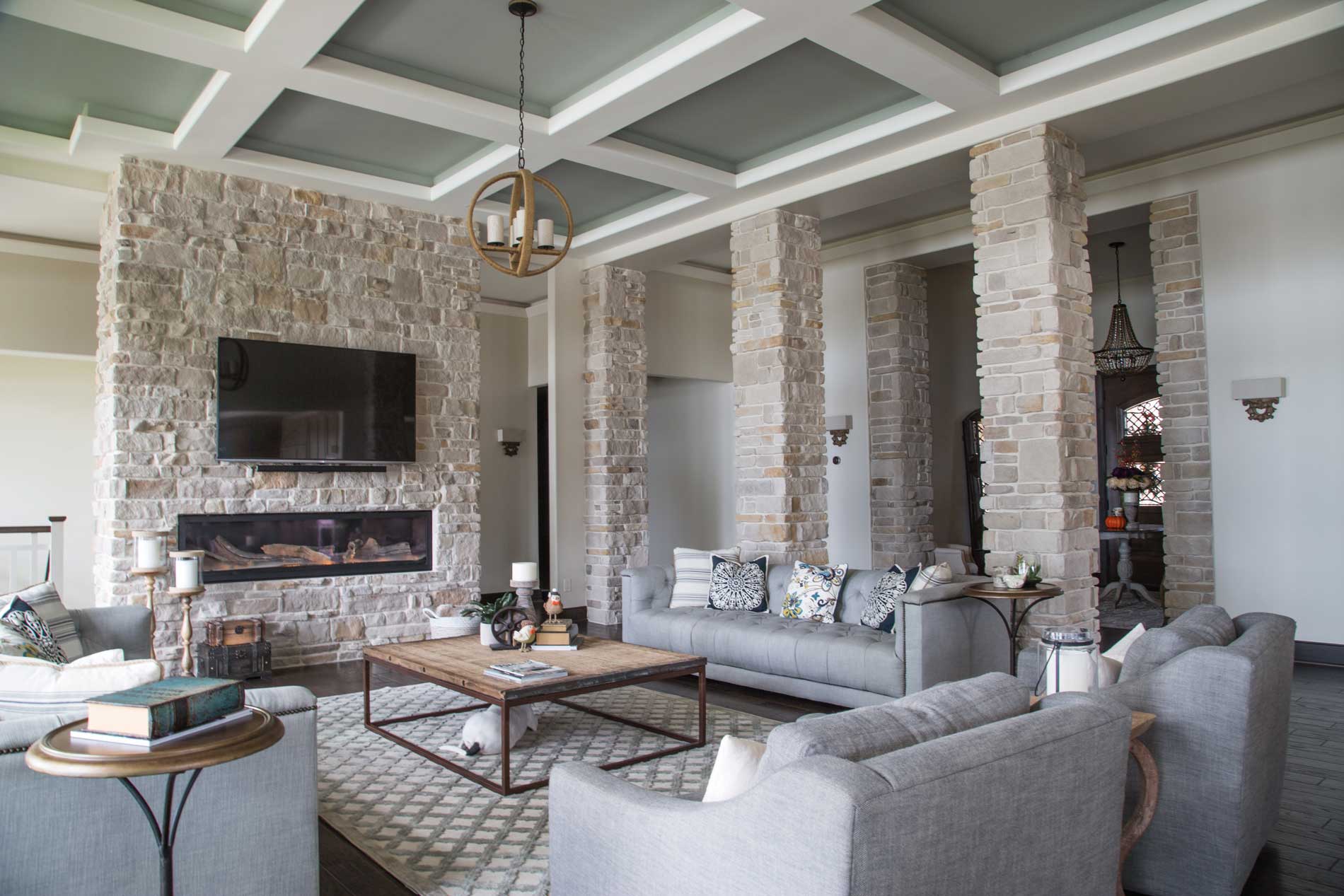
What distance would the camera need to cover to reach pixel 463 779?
12.3 ft

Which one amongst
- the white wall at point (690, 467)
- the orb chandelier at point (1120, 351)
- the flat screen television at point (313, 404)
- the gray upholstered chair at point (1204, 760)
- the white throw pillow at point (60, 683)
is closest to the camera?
the white throw pillow at point (60, 683)

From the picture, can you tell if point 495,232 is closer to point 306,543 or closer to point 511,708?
point 511,708

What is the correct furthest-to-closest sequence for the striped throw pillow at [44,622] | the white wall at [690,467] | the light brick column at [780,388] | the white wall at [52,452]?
1. the white wall at [690,467]
2. the white wall at [52,452]
3. the light brick column at [780,388]
4. the striped throw pillow at [44,622]

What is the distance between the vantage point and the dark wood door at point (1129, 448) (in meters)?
9.50

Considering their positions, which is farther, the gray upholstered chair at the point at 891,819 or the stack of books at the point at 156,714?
the stack of books at the point at 156,714

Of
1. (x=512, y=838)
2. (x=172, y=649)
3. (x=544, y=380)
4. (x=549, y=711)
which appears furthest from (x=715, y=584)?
(x=544, y=380)

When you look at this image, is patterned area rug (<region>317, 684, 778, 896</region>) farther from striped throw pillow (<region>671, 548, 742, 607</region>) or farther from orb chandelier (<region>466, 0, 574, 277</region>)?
orb chandelier (<region>466, 0, 574, 277</region>)

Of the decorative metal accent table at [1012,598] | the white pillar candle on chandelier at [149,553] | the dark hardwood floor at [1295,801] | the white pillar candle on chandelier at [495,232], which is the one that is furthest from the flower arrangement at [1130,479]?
the white pillar candle on chandelier at [149,553]

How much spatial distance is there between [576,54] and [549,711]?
345 cm

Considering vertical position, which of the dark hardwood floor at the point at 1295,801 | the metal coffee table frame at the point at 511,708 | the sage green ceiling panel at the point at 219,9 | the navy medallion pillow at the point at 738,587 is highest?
the sage green ceiling panel at the point at 219,9

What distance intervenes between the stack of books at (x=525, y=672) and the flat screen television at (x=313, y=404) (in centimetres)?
298

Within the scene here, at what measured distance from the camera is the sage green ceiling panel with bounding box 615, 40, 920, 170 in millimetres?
4883

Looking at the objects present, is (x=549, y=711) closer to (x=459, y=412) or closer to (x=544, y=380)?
(x=459, y=412)

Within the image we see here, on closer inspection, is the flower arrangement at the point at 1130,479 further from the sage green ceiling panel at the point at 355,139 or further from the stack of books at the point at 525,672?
the stack of books at the point at 525,672
